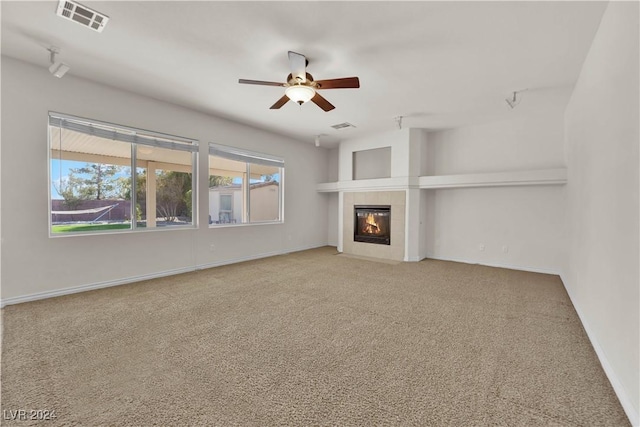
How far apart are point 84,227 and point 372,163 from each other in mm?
5705

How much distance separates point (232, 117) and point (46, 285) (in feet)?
12.3

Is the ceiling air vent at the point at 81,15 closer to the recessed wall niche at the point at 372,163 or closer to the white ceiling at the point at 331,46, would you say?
the white ceiling at the point at 331,46

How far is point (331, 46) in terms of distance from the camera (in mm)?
2812

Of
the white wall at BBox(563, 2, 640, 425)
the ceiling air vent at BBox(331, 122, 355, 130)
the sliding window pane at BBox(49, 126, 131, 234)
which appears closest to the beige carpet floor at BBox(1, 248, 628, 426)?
the white wall at BBox(563, 2, 640, 425)

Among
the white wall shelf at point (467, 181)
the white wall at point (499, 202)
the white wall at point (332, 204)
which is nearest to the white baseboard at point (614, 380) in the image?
the white wall at point (499, 202)

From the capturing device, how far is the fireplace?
626 cm

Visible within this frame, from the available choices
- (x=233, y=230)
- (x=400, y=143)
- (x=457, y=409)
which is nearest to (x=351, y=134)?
(x=400, y=143)

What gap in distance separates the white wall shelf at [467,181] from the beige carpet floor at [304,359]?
73.8 inches

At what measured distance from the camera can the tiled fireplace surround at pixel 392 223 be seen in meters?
6.00

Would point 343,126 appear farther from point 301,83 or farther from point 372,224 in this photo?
point 301,83

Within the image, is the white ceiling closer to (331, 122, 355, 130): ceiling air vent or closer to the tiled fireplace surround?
(331, 122, 355, 130): ceiling air vent

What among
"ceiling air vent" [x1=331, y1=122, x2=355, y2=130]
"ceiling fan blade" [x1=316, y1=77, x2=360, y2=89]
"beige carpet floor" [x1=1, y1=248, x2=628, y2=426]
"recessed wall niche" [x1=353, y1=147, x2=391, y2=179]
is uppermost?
"ceiling air vent" [x1=331, y1=122, x2=355, y2=130]

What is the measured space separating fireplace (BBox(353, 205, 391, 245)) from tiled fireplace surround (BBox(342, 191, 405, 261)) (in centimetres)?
10

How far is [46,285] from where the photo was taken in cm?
342
